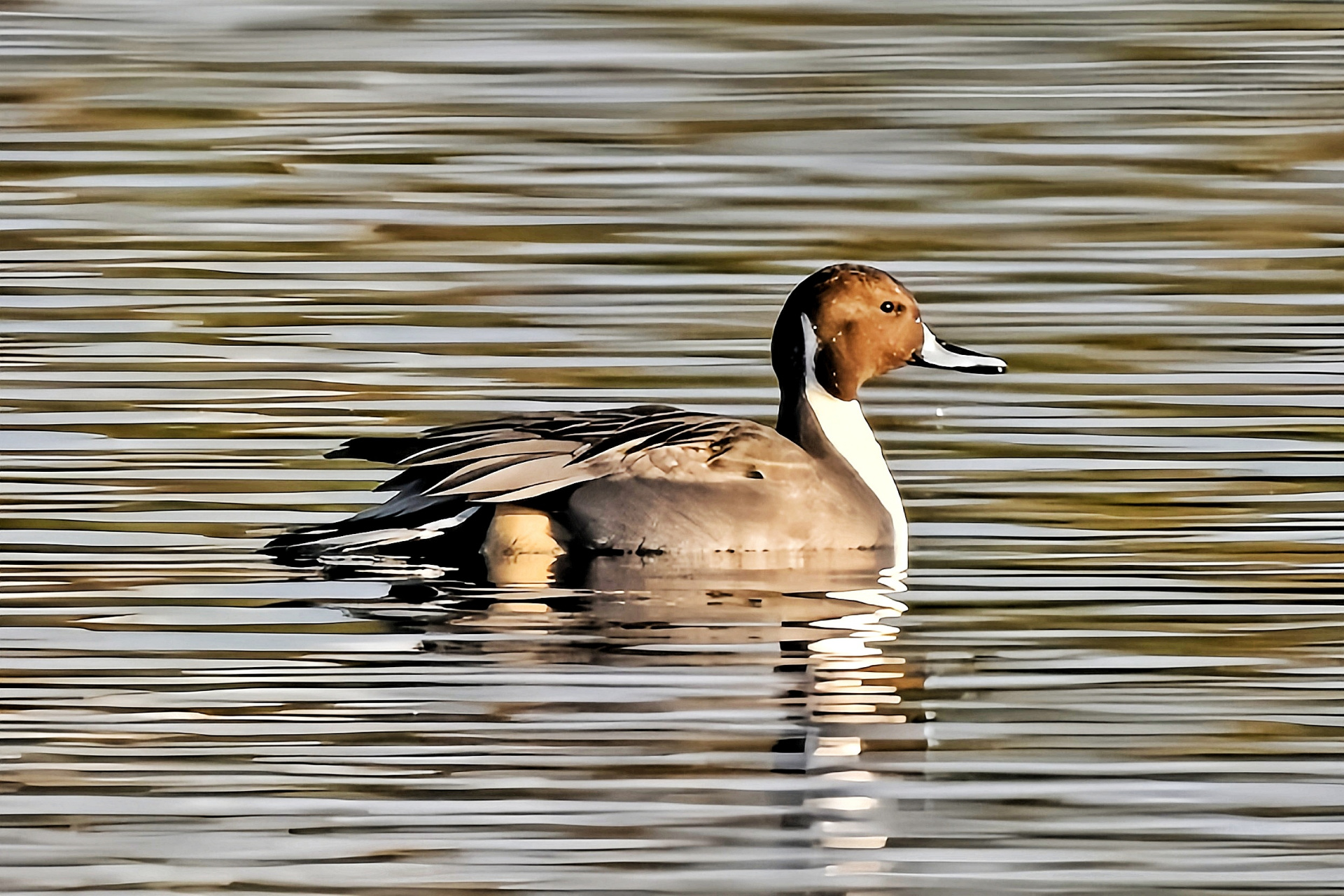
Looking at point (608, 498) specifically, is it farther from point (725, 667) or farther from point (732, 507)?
point (725, 667)

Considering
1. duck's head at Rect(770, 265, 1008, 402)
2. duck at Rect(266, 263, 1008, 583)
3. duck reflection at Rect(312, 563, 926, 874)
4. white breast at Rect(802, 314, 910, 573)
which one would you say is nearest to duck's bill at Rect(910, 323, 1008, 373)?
duck's head at Rect(770, 265, 1008, 402)

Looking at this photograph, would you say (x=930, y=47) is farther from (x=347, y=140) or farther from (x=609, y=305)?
(x=609, y=305)

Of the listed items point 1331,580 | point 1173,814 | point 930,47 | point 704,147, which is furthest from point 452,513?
point 930,47

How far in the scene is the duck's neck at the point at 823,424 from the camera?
32.2ft

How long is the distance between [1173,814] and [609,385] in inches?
199

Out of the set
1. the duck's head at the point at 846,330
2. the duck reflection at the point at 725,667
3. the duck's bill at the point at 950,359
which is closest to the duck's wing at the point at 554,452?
the duck reflection at the point at 725,667

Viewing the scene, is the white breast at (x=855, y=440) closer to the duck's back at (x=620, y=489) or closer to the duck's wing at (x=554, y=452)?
the duck's back at (x=620, y=489)

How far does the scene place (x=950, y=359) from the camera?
1029 centimetres

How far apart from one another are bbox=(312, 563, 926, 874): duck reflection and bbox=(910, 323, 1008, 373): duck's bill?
1186 mm

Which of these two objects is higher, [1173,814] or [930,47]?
[930,47]

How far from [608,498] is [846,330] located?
117cm

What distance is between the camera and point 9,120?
16.7 m

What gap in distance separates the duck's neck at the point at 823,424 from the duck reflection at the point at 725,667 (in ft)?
1.87

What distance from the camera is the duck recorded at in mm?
9219
